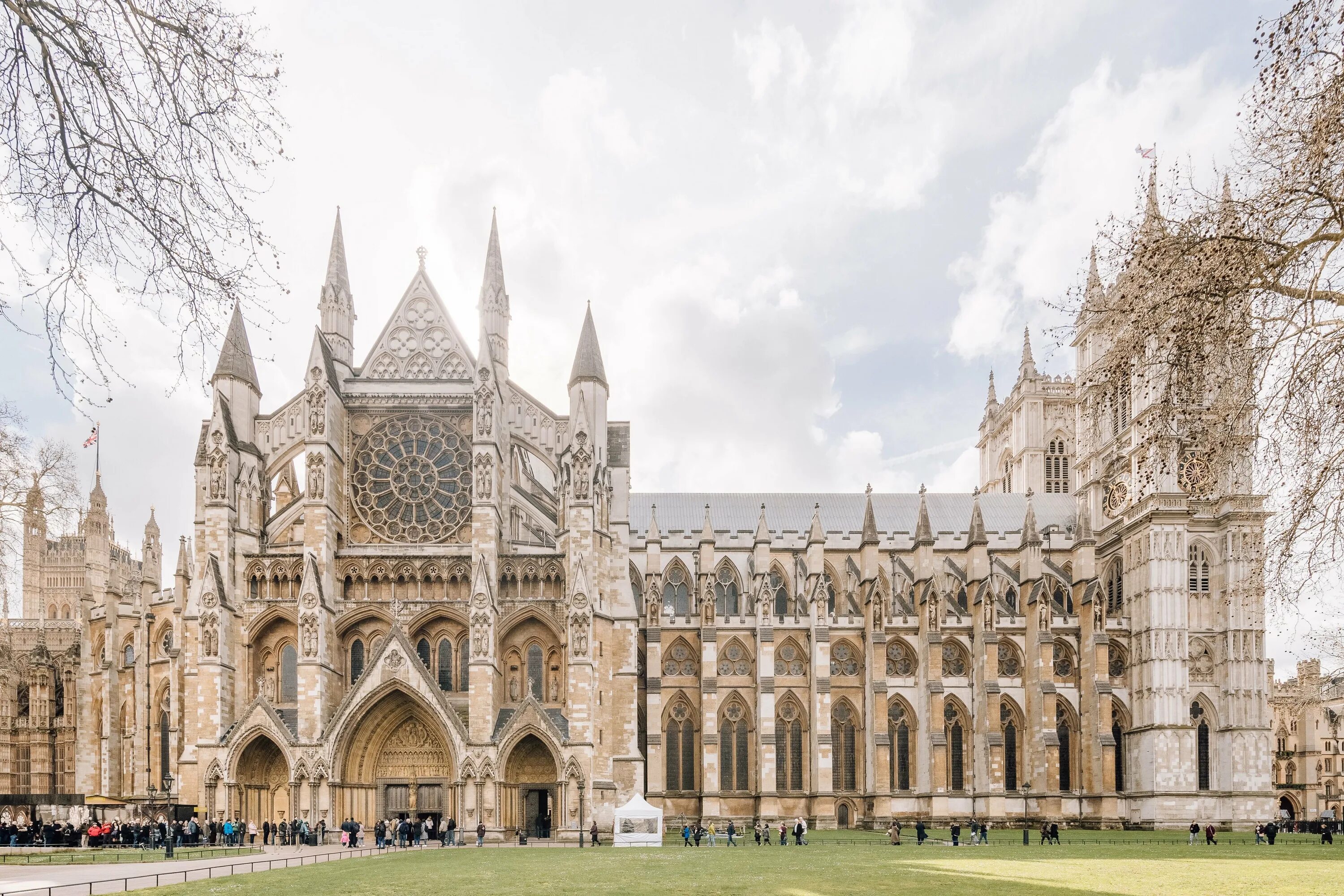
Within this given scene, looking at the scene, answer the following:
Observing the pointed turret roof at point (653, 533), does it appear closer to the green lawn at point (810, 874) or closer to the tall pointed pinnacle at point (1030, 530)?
the tall pointed pinnacle at point (1030, 530)

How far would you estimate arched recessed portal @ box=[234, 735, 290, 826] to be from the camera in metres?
42.7

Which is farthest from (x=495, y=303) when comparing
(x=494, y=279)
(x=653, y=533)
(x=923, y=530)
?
(x=923, y=530)

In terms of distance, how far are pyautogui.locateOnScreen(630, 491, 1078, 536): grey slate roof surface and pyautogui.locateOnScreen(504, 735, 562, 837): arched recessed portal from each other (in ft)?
75.6

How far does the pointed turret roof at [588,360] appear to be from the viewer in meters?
48.1

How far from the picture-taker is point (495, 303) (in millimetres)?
48562

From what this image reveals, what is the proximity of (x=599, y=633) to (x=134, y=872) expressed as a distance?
20502 millimetres

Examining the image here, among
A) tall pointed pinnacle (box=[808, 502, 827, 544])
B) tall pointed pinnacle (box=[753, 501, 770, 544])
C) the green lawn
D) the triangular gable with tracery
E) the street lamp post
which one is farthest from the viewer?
tall pointed pinnacle (box=[753, 501, 770, 544])

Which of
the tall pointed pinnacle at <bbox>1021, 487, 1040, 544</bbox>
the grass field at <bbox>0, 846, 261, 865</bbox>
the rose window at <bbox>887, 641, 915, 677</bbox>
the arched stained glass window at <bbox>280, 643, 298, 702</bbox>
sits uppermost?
the tall pointed pinnacle at <bbox>1021, 487, 1040, 544</bbox>

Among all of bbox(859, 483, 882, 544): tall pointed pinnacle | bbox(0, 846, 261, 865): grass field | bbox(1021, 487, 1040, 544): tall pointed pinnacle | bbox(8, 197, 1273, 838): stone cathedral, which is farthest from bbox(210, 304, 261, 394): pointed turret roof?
bbox(1021, 487, 1040, 544): tall pointed pinnacle

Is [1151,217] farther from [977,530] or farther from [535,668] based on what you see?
[977,530]

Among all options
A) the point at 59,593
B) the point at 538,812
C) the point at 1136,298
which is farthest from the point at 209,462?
the point at 59,593

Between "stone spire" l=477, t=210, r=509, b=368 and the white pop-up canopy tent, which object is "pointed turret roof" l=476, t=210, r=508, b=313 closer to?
"stone spire" l=477, t=210, r=509, b=368

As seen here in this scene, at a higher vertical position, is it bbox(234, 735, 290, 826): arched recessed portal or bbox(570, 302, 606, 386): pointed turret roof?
bbox(570, 302, 606, 386): pointed turret roof

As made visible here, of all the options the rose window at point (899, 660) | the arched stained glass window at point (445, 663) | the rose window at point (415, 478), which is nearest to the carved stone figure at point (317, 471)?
the rose window at point (415, 478)
